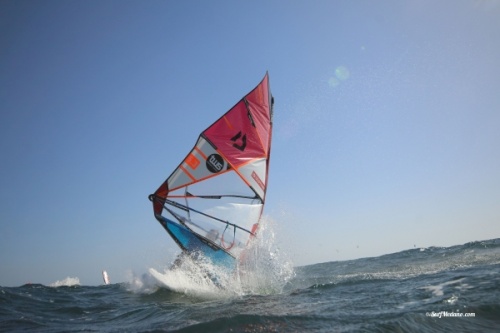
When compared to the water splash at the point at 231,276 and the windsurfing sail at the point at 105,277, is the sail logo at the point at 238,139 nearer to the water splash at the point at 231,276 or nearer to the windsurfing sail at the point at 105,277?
the water splash at the point at 231,276

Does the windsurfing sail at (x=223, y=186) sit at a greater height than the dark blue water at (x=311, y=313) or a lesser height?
greater

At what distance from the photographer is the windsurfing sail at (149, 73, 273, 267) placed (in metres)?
9.68

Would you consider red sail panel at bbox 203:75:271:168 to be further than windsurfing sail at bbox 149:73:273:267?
Yes

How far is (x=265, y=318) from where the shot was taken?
5.27 m

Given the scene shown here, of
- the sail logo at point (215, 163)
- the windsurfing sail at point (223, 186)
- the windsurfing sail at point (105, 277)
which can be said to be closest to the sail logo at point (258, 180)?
the windsurfing sail at point (223, 186)

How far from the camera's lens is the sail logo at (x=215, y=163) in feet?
34.9

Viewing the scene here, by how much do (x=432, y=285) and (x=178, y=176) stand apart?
8.02 meters

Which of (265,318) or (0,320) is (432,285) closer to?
(265,318)

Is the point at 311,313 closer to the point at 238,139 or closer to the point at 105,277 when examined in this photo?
the point at 238,139

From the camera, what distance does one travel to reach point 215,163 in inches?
420

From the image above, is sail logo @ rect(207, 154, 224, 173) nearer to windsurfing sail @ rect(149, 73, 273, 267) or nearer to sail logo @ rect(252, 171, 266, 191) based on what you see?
windsurfing sail @ rect(149, 73, 273, 267)

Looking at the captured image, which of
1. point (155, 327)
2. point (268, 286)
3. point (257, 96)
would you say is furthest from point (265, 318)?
point (257, 96)

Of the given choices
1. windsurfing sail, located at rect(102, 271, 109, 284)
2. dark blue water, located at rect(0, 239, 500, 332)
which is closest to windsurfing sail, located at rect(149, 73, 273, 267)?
dark blue water, located at rect(0, 239, 500, 332)

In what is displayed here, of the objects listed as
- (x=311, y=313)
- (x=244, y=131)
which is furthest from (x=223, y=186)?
(x=311, y=313)
